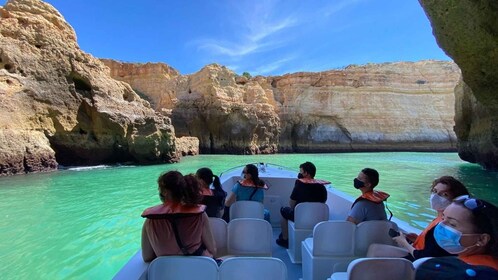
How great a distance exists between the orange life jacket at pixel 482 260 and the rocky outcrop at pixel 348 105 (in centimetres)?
3883

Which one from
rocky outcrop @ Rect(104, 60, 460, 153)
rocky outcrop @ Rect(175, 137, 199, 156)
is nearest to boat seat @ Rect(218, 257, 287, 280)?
rocky outcrop @ Rect(175, 137, 199, 156)

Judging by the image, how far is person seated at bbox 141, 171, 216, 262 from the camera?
2.31 metres

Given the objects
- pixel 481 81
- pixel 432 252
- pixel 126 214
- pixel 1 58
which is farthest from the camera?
pixel 1 58

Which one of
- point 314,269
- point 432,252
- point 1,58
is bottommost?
point 314,269

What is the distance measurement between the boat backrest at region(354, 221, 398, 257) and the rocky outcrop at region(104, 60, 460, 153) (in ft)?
122

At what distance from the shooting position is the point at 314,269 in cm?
308

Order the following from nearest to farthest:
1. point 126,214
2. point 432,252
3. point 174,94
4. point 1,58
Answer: point 432,252 → point 126,214 → point 1,58 → point 174,94

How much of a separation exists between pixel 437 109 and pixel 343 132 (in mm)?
16739

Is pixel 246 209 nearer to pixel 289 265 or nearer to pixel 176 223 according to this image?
pixel 289 265

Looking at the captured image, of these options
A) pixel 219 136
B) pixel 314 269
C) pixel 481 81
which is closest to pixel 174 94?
pixel 219 136

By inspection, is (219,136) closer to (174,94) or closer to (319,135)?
(174,94)

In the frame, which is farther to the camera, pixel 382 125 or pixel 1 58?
pixel 382 125

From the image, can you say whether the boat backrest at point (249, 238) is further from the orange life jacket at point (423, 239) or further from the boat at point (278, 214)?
the orange life jacket at point (423, 239)

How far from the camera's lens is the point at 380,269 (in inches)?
73.1
